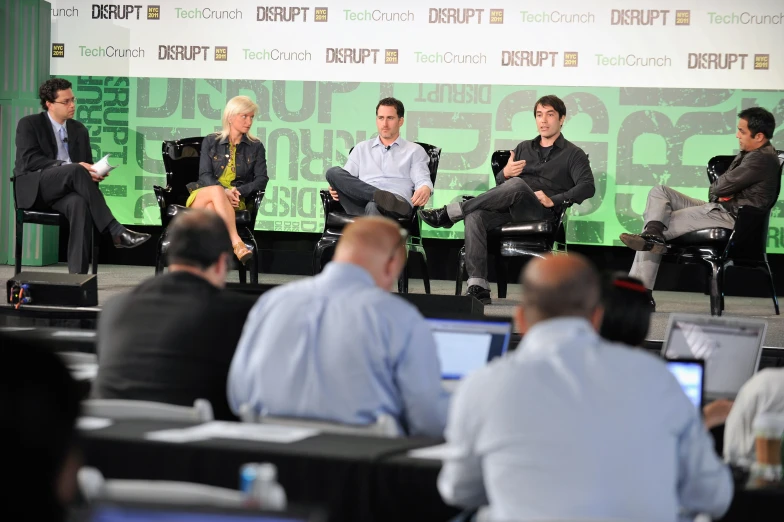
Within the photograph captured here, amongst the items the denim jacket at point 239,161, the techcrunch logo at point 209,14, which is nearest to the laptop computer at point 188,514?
the denim jacket at point 239,161

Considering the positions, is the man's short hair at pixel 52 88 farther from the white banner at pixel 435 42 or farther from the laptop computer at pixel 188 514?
the laptop computer at pixel 188 514

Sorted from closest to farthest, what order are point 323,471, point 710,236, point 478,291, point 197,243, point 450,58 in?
point 323,471, point 197,243, point 710,236, point 478,291, point 450,58

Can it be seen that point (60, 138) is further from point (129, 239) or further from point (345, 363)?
point (345, 363)

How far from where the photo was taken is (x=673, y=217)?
6.78m

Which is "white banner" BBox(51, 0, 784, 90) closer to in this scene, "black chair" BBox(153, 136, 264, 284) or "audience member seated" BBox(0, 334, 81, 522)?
"black chair" BBox(153, 136, 264, 284)

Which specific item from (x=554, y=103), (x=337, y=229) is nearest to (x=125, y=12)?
(x=337, y=229)

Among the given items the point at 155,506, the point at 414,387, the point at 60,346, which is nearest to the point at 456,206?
the point at 60,346

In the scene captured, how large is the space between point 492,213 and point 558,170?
24.4 inches

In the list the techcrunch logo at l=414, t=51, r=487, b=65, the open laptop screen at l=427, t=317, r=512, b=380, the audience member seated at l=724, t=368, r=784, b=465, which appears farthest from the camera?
the techcrunch logo at l=414, t=51, r=487, b=65

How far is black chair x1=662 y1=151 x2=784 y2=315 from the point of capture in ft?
21.4

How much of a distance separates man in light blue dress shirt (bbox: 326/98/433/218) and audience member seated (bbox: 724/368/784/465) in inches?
171

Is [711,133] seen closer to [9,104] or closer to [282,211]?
[282,211]

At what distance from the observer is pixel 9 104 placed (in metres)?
8.99

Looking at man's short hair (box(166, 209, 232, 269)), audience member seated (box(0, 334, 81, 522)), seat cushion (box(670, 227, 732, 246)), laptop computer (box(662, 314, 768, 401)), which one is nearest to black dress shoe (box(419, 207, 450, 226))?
seat cushion (box(670, 227, 732, 246))
